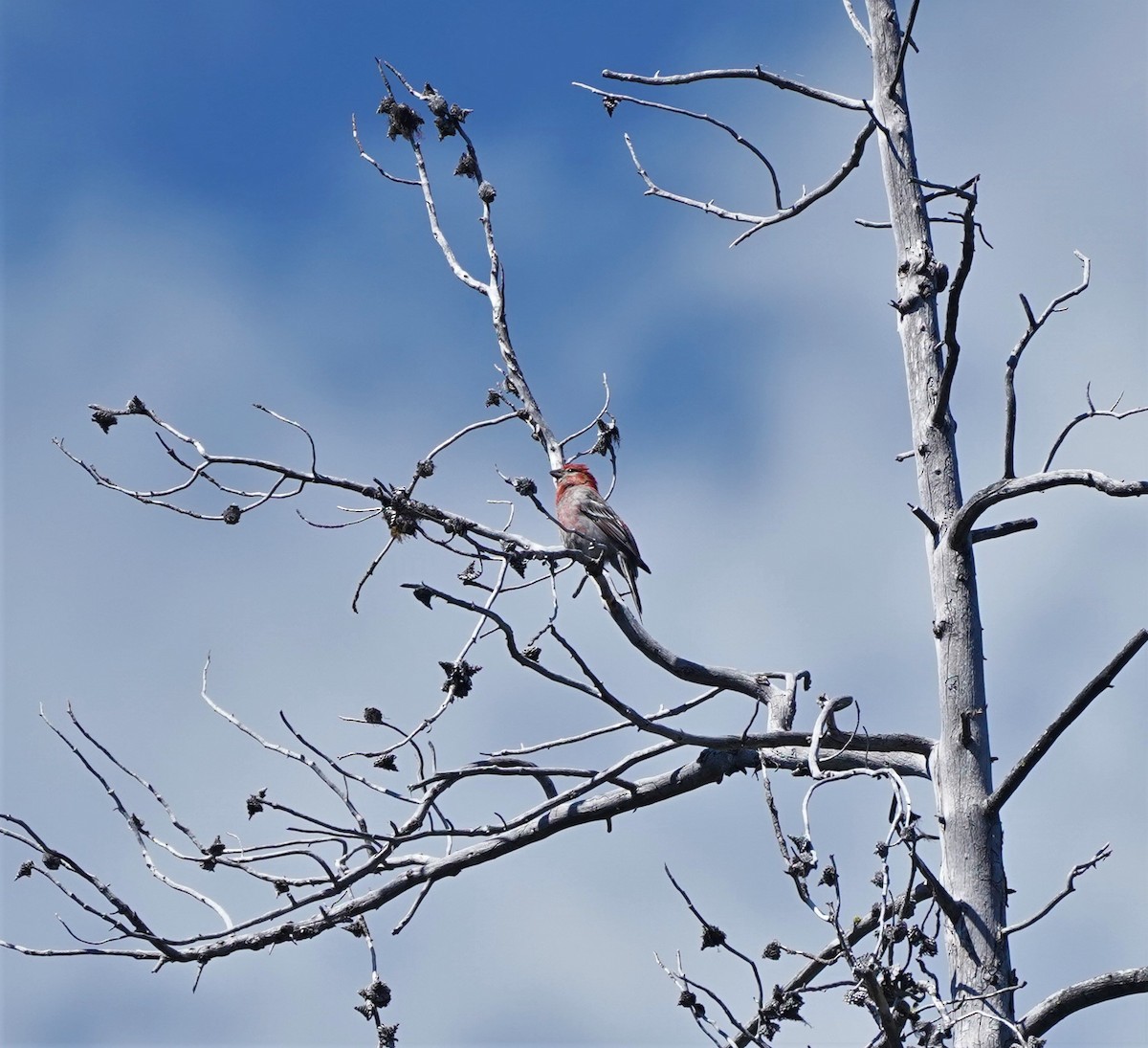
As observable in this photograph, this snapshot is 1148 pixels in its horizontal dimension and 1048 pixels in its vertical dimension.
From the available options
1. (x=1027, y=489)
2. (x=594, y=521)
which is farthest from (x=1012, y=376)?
(x=594, y=521)

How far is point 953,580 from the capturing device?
19.0 feet

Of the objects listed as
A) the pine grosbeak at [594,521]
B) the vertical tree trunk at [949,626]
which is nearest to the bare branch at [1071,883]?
the vertical tree trunk at [949,626]

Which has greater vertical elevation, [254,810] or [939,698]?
[939,698]

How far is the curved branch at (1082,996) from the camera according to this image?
498 centimetres

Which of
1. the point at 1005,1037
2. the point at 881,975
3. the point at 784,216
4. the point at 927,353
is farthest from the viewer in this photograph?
the point at 784,216

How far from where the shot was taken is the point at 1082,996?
5055 mm

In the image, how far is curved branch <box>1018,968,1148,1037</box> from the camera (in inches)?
196

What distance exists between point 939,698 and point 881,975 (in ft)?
6.38

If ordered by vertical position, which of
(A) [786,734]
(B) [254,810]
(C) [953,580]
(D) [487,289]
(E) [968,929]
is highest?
(D) [487,289]

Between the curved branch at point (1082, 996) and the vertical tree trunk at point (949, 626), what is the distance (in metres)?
0.11

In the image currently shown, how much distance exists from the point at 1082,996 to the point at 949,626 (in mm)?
1593

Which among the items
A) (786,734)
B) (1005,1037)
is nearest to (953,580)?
(786,734)

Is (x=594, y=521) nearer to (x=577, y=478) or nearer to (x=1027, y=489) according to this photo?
(x=577, y=478)

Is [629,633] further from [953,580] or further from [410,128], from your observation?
[410,128]
